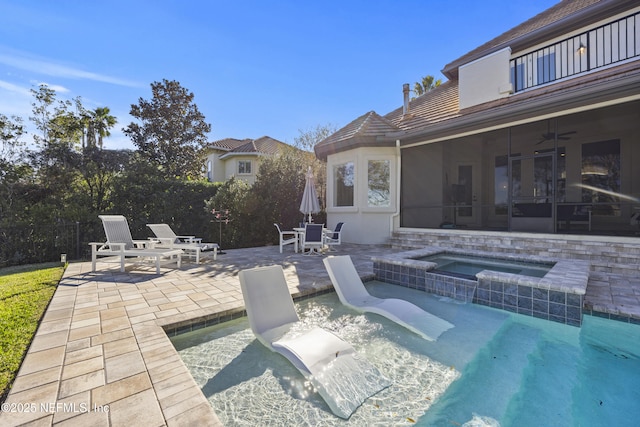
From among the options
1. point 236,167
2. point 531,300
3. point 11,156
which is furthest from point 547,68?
point 236,167

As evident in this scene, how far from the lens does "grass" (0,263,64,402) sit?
7.97 feet

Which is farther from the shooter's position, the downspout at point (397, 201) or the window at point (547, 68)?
the downspout at point (397, 201)

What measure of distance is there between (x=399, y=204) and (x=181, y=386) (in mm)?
8875

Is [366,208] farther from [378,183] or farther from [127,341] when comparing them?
[127,341]

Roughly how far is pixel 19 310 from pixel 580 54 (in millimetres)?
13294

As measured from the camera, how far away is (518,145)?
10.4 m

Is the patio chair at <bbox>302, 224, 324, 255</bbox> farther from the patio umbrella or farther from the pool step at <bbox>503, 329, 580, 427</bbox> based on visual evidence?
the pool step at <bbox>503, 329, 580, 427</bbox>

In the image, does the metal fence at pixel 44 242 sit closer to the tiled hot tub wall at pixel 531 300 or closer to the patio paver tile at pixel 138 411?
the patio paver tile at pixel 138 411

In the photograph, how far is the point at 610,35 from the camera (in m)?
7.73

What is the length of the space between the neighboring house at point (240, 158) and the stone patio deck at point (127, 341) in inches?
627

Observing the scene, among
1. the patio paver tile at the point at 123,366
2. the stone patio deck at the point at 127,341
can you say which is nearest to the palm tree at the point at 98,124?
the stone patio deck at the point at 127,341

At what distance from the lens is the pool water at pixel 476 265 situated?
5637 mm

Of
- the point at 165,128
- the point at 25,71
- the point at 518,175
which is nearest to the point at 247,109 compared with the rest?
the point at 165,128

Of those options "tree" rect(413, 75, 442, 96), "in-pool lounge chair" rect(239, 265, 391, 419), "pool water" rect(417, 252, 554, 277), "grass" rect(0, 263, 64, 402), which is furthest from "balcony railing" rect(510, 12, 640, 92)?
"tree" rect(413, 75, 442, 96)
